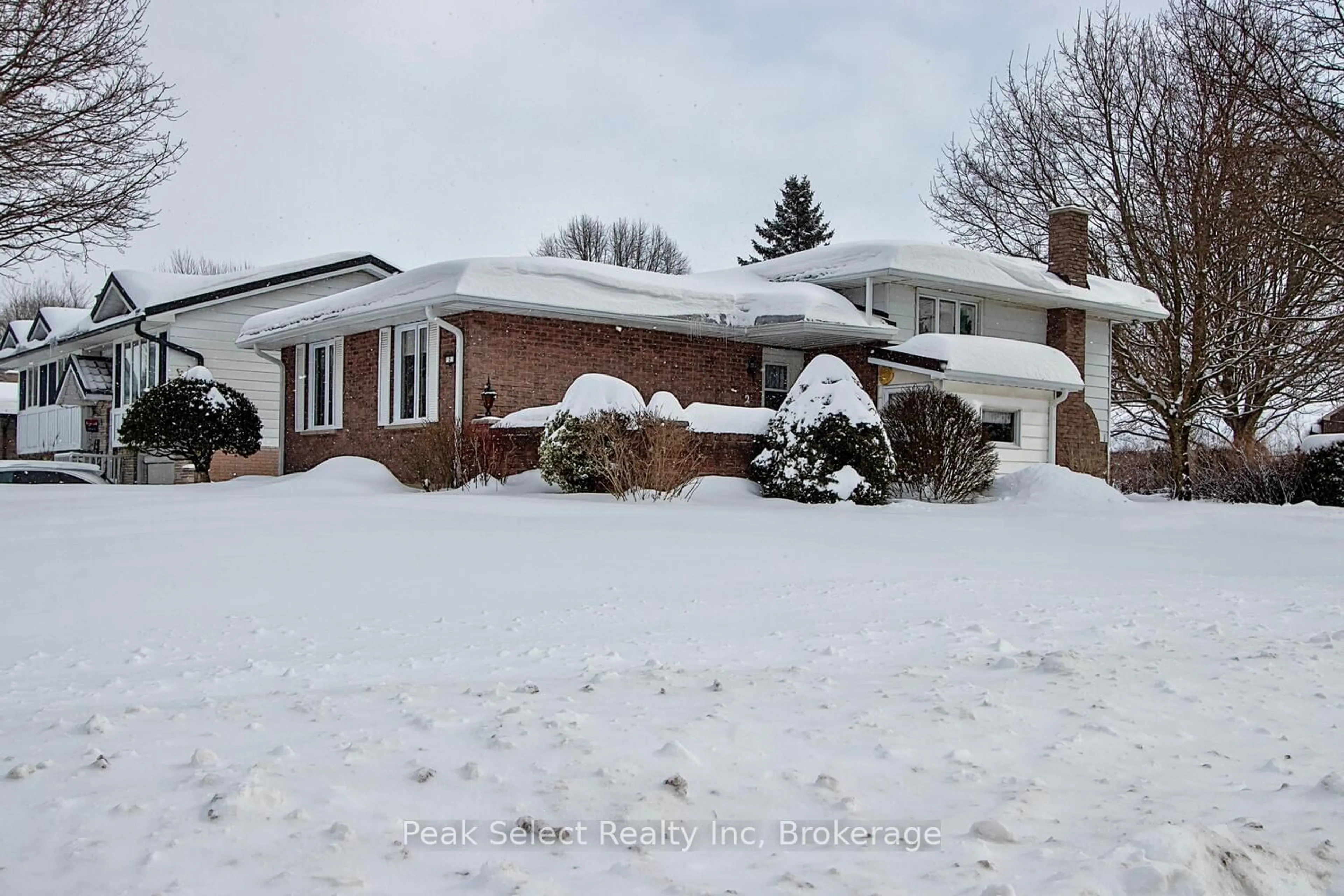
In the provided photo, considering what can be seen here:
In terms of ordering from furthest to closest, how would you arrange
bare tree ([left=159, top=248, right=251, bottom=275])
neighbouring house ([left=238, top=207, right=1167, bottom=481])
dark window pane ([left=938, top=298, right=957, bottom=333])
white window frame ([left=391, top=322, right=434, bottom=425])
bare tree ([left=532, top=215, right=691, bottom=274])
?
bare tree ([left=159, top=248, right=251, bottom=275]) → bare tree ([left=532, top=215, right=691, bottom=274]) → dark window pane ([left=938, top=298, right=957, bottom=333]) → white window frame ([left=391, top=322, right=434, bottom=425]) → neighbouring house ([left=238, top=207, right=1167, bottom=481])

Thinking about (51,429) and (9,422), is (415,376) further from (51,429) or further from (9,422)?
(9,422)

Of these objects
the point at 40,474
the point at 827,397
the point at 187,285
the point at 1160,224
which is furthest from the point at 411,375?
the point at 1160,224

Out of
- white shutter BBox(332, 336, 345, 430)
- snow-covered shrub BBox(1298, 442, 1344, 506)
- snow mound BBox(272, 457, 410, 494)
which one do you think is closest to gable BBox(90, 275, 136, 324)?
white shutter BBox(332, 336, 345, 430)

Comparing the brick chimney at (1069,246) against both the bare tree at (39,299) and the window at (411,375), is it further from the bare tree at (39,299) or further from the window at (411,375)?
the bare tree at (39,299)

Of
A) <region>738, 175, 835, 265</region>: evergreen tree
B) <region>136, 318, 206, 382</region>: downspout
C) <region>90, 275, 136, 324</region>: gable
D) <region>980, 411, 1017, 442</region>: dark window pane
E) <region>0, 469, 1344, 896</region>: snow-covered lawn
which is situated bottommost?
<region>0, 469, 1344, 896</region>: snow-covered lawn

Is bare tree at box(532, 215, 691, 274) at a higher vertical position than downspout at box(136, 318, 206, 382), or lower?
higher

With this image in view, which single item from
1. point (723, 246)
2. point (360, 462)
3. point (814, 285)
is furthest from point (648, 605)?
point (723, 246)

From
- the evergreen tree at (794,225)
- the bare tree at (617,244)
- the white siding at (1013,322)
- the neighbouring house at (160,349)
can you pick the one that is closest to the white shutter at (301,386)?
the neighbouring house at (160,349)

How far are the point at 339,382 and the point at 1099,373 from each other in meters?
14.9

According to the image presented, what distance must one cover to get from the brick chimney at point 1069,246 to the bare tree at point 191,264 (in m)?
48.1

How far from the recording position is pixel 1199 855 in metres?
2.57

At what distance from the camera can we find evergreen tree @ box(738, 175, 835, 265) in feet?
141

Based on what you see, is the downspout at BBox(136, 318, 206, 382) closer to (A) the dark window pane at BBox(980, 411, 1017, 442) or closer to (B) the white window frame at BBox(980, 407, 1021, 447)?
(A) the dark window pane at BBox(980, 411, 1017, 442)

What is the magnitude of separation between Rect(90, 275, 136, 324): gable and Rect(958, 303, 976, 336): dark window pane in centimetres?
1700
